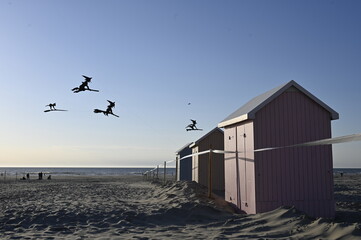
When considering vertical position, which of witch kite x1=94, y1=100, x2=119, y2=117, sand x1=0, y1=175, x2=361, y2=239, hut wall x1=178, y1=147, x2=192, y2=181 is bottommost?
sand x1=0, y1=175, x2=361, y2=239

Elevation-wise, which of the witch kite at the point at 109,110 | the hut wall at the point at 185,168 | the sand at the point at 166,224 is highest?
the witch kite at the point at 109,110

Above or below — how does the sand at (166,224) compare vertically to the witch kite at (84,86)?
below

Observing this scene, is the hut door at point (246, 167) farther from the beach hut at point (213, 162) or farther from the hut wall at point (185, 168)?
the hut wall at point (185, 168)

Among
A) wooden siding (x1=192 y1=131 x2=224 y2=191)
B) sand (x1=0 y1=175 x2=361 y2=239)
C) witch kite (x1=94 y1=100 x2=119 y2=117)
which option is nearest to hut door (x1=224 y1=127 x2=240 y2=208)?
sand (x1=0 y1=175 x2=361 y2=239)

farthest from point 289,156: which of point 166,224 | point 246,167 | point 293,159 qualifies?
point 166,224

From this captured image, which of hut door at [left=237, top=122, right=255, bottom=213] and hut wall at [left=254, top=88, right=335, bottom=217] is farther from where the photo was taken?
hut door at [left=237, top=122, right=255, bottom=213]

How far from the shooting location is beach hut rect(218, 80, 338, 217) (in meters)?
9.05

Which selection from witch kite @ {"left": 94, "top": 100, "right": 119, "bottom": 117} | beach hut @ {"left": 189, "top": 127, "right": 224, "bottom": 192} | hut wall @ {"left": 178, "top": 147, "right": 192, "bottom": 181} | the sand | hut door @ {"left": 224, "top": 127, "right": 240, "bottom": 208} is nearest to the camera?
the sand

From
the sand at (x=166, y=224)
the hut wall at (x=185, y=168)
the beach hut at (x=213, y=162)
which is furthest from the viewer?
the hut wall at (x=185, y=168)

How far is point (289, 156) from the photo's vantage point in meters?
9.20

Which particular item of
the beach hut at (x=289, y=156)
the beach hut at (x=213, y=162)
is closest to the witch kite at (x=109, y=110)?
the beach hut at (x=289, y=156)

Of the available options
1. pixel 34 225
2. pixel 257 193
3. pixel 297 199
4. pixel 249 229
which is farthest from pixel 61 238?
pixel 297 199

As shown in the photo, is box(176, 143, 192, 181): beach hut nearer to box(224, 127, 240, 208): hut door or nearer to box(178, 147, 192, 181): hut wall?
box(178, 147, 192, 181): hut wall

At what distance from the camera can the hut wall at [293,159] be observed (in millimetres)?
9047
